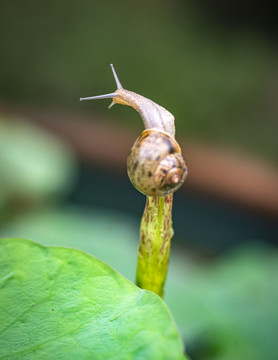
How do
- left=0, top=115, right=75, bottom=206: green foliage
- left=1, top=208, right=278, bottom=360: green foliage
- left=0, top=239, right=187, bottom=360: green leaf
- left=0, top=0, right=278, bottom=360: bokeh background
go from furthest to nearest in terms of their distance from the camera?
left=0, top=0, right=278, bottom=360: bokeh background < left=0, top=115, right=75, bottom=206: green foliage < left=1, top=208, right=278, bottom=360: green foliage < left=0, top=239, right=187, bottom=360: green leaf

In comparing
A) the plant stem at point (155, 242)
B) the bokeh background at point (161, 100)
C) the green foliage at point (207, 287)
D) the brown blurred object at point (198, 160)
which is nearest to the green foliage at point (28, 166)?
the bokeh background at point (161, 100)

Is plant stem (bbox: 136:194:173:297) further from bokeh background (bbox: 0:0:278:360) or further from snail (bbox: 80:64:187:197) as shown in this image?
bokeh background (bbox: 0:0:278:360)

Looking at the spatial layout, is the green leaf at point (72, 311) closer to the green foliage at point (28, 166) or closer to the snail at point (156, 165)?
the snail at point (156, 165)

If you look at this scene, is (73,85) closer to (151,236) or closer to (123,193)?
(123,193)

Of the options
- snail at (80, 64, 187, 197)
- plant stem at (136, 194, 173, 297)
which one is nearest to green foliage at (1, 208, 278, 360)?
plant stem at (136, 194, 173, 297)

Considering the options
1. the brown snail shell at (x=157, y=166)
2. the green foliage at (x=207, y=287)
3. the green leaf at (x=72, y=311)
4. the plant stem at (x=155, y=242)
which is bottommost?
the green foliage at (x=207, y=287)

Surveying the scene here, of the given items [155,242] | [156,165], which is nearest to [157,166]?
[156,165]

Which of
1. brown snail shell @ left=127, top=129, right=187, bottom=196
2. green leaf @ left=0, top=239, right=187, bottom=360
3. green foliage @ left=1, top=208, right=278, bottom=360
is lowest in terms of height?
green foliage @ left=1, top=208, right=278, bottom=360
